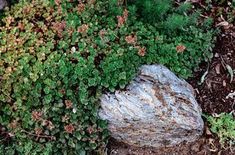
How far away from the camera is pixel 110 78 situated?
3639 mm

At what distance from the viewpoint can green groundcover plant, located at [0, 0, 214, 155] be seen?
3582 millimetres

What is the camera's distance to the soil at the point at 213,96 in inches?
156

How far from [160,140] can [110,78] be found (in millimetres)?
752

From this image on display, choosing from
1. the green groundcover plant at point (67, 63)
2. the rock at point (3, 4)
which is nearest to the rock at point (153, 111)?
the green groundcover plant at point (67, 63)

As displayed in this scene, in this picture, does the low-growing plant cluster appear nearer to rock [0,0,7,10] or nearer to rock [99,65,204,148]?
rock [99,65,204,148]

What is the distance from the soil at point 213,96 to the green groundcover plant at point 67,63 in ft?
0.93

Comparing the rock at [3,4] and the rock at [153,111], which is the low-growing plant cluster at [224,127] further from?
the rock at [3,4]

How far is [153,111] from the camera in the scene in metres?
3.70

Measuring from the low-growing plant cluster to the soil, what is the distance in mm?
→ 56

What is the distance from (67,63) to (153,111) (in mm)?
839

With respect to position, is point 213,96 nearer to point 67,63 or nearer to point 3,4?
point 67,63

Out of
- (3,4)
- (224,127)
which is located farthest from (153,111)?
(3,4)

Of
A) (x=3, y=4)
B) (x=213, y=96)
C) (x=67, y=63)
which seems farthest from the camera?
(x=213, y=96)

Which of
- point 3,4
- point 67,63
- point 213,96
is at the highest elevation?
point 3,4
